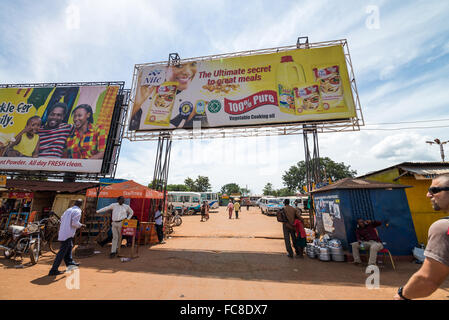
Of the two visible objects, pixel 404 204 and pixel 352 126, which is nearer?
pixel 404 204

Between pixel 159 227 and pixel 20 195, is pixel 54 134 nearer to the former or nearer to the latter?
pixel 20 195

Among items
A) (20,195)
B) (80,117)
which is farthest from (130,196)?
(80,117)

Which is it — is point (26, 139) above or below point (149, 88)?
below

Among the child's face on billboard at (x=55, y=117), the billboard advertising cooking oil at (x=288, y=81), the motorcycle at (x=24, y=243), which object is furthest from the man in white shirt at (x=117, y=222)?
the child's face on billboard at (x=55, y=117)

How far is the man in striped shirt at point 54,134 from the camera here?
13172 millimetres

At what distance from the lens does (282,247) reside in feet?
26.1

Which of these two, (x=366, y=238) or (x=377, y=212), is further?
(x=377, y=212)

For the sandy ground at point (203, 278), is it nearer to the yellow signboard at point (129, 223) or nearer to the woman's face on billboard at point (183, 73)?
the yellow signboard at point (129, 223)

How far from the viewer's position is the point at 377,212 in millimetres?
6285

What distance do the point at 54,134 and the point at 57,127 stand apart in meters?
0.58

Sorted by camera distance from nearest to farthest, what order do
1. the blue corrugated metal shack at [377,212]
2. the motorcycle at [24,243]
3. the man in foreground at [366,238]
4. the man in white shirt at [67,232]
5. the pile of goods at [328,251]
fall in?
the man in white shirt at [67,232] → the man in foreground at [366,238] → the motorcycle at [24,243] → the pile of goods at [328,251] → the blue corrugated metal shack at [377,212]

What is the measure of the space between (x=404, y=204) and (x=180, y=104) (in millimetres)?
11271

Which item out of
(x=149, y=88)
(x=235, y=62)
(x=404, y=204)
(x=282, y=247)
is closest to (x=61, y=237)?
(x=282, y=247)
